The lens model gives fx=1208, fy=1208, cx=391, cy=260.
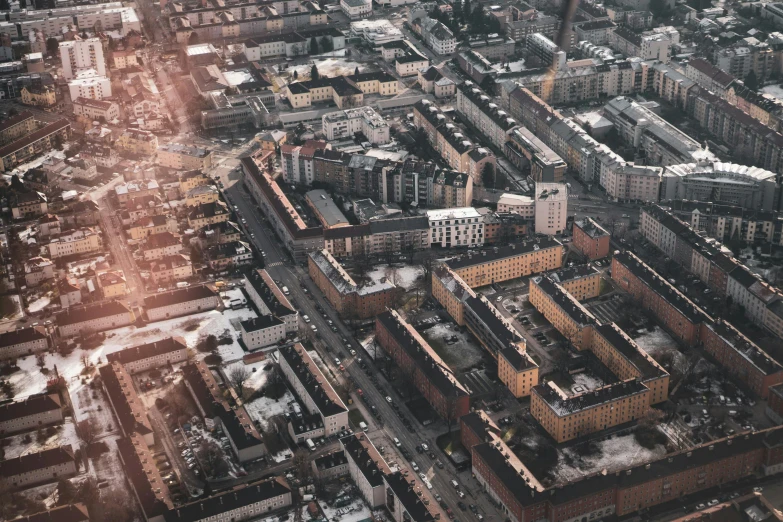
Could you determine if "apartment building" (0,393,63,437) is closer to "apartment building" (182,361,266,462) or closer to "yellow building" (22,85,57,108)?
"apartment building" (182,361,266,462)

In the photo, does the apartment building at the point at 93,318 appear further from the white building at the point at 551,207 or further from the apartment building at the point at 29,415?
the white building at the point at 551,207

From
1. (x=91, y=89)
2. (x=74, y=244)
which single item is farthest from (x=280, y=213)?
(x=91, y=89)

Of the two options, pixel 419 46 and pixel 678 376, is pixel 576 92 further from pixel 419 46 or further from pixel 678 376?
pixel 678 376

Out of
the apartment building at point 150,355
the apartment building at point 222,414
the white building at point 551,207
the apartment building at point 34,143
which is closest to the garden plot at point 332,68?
the apartment building at point 34,143

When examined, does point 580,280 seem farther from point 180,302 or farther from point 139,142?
point 139,142

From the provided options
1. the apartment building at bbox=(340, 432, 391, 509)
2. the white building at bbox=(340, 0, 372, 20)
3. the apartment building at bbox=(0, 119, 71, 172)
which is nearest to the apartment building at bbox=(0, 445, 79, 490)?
the apartment building at bbox=(340, 432, 391, 509)
